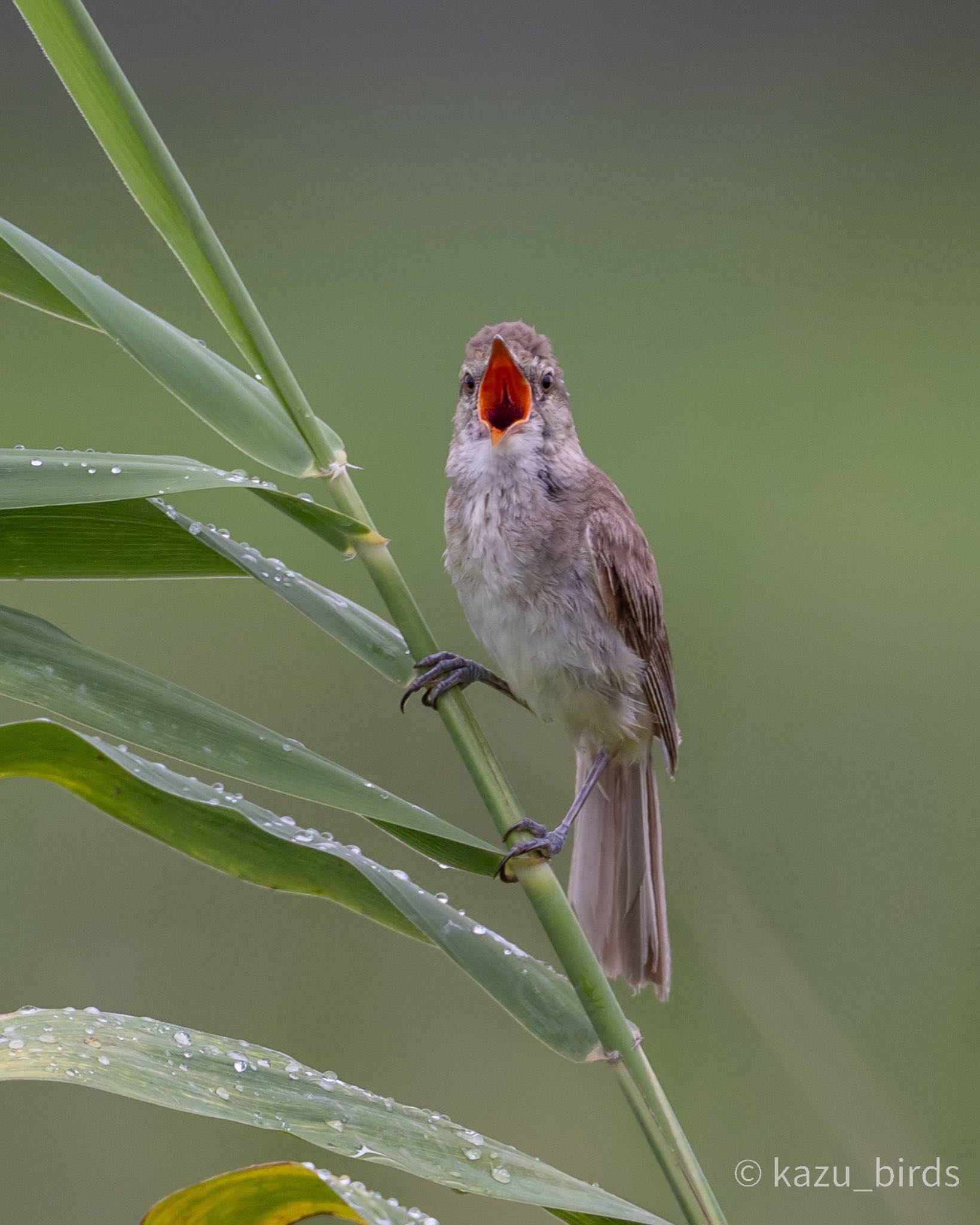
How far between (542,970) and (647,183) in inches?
135

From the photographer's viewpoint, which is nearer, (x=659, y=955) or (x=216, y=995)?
(x=659, y=955)

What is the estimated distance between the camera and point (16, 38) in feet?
10.8

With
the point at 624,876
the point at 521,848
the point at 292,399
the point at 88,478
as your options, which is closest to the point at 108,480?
the point at 88,478

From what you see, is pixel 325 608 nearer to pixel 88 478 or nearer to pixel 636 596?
pixel 88 478

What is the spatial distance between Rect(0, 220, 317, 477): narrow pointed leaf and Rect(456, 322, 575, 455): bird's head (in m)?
0.50

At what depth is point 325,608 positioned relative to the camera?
2.51 feet

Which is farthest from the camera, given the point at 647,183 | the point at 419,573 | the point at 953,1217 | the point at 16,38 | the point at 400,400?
the point at 647,183

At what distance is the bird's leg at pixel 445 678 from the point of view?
776mm

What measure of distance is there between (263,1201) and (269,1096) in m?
0.05

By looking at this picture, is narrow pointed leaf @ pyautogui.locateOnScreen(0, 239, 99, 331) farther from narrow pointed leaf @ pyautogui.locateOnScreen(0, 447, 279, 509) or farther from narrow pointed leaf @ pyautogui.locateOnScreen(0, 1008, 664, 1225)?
narrow pointed leaf @ pyautogui.locateOnScreen(0, 1008, 664, 1225)

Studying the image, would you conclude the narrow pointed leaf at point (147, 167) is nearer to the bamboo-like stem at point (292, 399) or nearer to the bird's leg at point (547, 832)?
the bamboo-like stem at point (292, 399)

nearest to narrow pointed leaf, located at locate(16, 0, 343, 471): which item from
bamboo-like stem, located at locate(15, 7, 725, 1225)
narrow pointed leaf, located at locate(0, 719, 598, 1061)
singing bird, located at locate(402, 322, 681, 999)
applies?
bamboo-like stem, located at locate(15, 7, 725, 1225)

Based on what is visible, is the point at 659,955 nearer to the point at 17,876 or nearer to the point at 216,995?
the point at 216,995

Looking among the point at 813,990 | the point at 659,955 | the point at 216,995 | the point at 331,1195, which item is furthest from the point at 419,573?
the point at 331,1195
